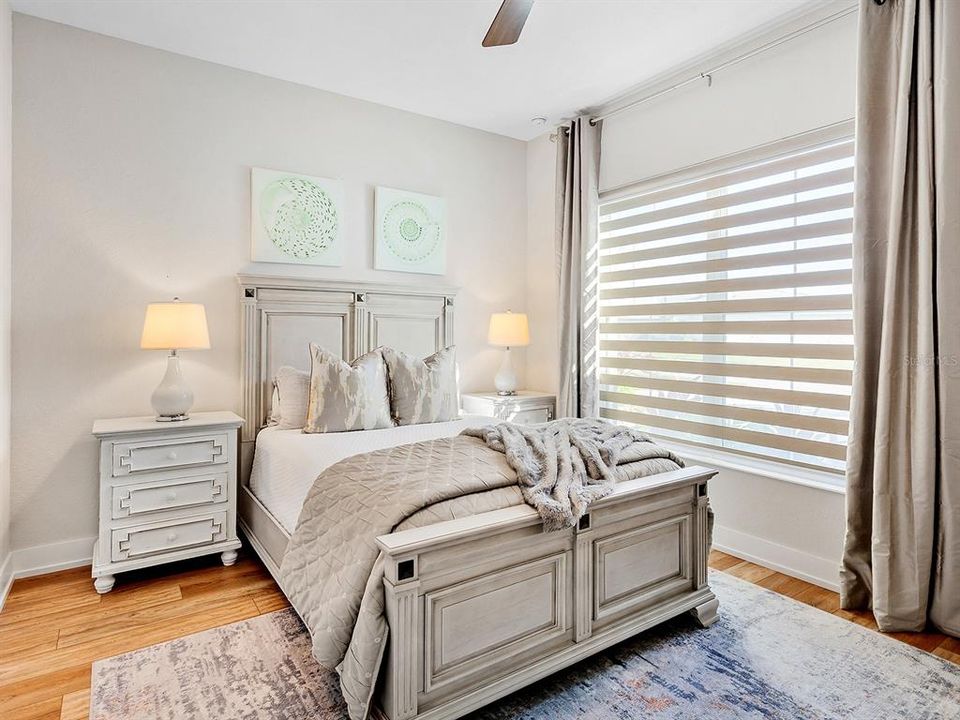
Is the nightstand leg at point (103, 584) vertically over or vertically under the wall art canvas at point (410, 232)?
under

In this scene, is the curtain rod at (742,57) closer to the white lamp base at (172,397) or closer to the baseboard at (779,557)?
the baseboard at (779,557)

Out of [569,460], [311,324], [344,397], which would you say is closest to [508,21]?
[569,460]

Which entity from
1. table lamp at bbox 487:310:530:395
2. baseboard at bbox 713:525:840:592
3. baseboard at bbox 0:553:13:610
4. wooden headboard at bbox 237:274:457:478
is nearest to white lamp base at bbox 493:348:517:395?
table lamp at bbox 487:310:530:395

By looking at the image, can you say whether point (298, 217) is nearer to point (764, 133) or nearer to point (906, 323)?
point (764, 133)

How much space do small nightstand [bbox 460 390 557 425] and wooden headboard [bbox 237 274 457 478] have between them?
512 millimetres

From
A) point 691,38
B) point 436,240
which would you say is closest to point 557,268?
point 436,240

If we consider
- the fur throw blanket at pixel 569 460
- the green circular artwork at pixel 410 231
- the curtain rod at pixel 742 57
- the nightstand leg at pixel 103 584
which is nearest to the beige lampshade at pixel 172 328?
the nightstand leg at pixel 103 584

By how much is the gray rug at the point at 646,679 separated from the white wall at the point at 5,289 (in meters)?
1.14

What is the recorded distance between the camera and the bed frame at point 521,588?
5.15 feet

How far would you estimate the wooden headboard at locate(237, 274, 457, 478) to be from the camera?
10.9ft

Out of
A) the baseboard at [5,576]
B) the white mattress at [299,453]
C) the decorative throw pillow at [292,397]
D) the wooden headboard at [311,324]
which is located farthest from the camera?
the wooden headboard at [311,324]

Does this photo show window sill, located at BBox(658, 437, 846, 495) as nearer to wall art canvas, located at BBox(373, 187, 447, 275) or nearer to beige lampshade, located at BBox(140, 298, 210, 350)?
wall art canvas, located at BBox(373, 187, 447, 275)

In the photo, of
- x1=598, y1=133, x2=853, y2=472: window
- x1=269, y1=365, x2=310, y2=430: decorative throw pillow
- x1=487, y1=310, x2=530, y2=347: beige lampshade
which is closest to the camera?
x1=598, y1=133, x2=853, y2=472: window

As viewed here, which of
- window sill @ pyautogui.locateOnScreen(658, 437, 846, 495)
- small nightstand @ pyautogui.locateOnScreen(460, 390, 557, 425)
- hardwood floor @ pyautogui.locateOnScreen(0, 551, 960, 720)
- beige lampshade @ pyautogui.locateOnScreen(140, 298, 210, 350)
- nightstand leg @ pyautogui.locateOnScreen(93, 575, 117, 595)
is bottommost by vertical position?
hardwood floor @ pyautogui.locateOnScreen(0, 551, 960, 720)
